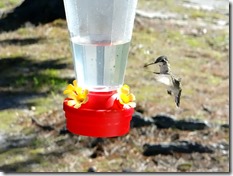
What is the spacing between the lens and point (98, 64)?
2.48 metres

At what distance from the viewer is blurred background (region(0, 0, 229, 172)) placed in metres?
5.98

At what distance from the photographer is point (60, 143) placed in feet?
19.9

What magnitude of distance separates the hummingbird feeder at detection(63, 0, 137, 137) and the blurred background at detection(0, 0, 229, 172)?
3.30 metres

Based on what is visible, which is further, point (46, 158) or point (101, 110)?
point (46, 158)

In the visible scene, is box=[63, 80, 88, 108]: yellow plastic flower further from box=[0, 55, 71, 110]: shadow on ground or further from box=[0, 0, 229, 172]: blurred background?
box=[0, 55, 71, 110]: shadow on ground

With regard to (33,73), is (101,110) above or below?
above

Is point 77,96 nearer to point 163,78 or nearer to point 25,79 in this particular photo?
point 163,78

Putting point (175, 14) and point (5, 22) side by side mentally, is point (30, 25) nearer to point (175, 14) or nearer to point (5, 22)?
point (5, 22)

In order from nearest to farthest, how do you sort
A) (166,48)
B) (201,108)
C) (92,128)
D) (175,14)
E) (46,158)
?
(92,128), (46,158), (201,108), (166,48), (175,14)

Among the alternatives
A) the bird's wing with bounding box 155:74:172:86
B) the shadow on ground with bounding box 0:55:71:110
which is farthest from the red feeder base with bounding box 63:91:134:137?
the shadow on ground with bounding box 0:55:71:110

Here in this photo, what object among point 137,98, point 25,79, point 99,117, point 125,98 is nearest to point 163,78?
point 125,98

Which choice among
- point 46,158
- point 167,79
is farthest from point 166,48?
point 167,79

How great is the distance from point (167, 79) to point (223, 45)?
566 centimetres

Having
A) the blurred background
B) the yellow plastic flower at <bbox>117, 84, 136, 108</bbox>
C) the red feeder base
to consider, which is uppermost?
the yellow plastic flower at <bbox>117, 84, 136, 108</bbox>
